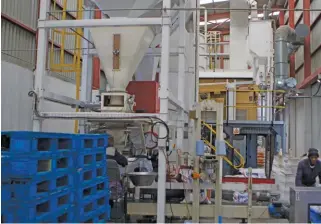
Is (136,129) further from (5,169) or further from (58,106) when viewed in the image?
(58,106)

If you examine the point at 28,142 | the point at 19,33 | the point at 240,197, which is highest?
the point at 19,33

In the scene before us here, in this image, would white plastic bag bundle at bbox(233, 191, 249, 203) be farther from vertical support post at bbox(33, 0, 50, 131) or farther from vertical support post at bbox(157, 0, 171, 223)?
vertical support post at bbox(33, 0, 50, 131)

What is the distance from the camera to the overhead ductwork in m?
12.4

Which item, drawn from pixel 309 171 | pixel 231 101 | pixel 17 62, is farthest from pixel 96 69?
pixel 309 171

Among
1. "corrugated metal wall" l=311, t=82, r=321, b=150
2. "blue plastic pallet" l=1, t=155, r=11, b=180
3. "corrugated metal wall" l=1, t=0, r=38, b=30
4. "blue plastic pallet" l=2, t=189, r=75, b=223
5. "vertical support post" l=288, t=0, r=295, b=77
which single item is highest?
"vertical support post" l=288, t=0, r=295, b=77

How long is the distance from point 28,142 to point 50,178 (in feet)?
1.48

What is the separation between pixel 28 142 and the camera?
3.37m

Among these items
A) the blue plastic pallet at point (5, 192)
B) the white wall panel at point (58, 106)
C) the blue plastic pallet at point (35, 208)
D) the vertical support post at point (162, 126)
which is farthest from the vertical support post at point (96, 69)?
the blue plastic pallet at point (5, 192)

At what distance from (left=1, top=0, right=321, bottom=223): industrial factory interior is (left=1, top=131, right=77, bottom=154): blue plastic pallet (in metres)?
0.01

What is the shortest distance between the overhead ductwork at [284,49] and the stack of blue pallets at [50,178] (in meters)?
9.16

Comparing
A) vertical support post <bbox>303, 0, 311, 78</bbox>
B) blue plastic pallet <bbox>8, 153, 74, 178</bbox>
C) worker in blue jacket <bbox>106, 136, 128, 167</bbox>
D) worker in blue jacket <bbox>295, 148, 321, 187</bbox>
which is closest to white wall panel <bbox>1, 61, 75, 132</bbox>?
worker in blue jacket <bbox>106, 136, 128, 167</bbox>

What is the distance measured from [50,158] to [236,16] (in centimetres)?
1123

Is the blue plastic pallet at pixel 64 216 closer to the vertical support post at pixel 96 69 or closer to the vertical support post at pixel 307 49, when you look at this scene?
the vertical support post at pixel 96 69

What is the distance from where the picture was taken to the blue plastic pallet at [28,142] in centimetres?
335
